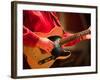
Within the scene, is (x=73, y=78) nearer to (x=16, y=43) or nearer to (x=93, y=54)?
(x=93, y=54)

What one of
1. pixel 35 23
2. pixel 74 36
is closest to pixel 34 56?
pixel 35 23

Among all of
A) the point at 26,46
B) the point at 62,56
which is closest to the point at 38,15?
the point at 26,46

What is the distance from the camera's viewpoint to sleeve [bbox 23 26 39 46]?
2076 millimetres

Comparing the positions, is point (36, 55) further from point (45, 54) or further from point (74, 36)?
point (74, 36)

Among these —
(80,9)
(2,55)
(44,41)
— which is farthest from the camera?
(80,9)

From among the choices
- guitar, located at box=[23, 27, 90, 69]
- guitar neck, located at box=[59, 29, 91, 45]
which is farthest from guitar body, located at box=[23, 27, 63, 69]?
guitar neck, located at box=[59, 29, 91, 45]

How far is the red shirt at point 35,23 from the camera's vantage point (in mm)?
2082

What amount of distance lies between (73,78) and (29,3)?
80 centimetres

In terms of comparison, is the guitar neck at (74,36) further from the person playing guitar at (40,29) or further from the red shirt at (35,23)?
the red shirt at (35,23)

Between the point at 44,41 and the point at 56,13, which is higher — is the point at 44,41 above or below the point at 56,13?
below

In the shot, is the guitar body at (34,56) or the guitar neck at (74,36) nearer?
the guitar body at (34,56)

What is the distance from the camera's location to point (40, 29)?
7.02 feet

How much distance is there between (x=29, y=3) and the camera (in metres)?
2.08

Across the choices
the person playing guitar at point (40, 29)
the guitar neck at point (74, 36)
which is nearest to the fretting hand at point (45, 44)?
the person playing guitar at point (40, 29)
